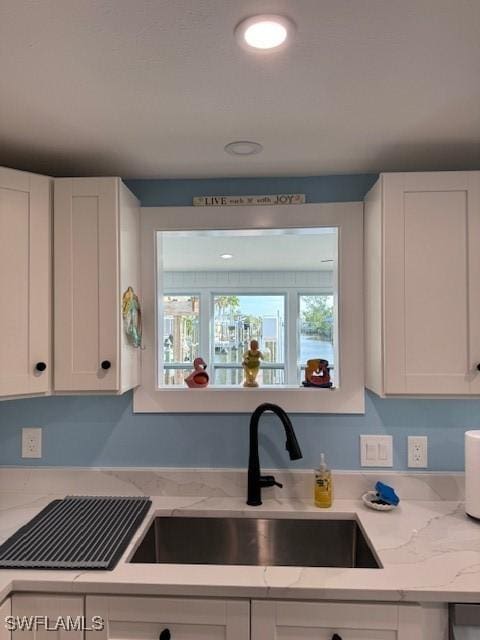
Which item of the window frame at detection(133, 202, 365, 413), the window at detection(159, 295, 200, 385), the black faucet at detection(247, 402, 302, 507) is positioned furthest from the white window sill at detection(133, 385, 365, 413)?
the window at detection(159, 295, 200, 385)

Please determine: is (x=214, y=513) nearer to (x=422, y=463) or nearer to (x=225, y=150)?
(x=422, y=463)

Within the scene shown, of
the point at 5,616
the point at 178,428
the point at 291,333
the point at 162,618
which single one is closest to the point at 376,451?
the point at 178,428

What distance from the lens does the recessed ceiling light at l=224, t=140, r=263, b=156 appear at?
1.54m

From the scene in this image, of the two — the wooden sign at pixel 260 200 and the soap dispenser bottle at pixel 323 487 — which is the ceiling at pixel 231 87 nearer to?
the wooden sign at pixel 260 200

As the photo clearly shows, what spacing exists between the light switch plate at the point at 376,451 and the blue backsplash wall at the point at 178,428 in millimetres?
28

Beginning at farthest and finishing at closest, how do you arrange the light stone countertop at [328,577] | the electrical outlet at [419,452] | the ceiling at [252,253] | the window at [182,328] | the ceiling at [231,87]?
1. the window at [182,328]
2. the ceiling at [252,253]
3. the electrical outlet at [419,452]
4. the light stone countertop at [328,577]
5. the ceiling at [231,87]

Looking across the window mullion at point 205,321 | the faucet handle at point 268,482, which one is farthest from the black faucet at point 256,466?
the window mullion at point 205,321

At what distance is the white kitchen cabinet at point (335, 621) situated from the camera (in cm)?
119

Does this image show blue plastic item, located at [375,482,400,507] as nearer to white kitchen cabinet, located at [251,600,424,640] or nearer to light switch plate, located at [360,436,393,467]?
light switch plate, located at [360,436,393,467]

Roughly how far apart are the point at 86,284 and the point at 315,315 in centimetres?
476

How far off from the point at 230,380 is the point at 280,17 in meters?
5.06

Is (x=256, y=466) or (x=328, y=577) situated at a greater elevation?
(x=256, y=466)

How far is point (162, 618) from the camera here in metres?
1.22

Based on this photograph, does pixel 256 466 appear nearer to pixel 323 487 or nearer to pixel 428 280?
pixel 323 487
